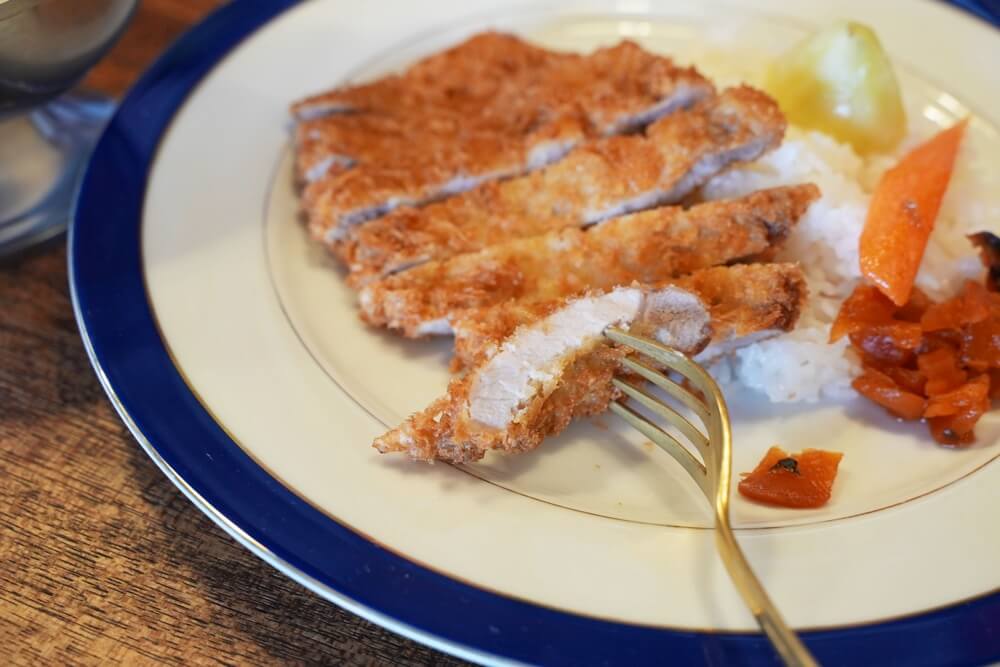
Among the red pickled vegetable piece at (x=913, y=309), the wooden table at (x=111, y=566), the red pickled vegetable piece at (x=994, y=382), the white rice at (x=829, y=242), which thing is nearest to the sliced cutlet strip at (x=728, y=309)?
the white rice at (x=829, y=242)

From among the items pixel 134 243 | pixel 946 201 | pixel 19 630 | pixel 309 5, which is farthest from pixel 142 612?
pixel 946 201

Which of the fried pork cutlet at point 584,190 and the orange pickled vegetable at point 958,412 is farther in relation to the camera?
the fried pork cutlet at point 584,190

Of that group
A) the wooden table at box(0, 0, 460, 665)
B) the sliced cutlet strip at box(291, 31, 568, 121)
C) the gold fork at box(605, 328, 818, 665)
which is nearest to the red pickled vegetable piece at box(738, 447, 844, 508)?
the gold fork at box(605, 328, 818, 665)

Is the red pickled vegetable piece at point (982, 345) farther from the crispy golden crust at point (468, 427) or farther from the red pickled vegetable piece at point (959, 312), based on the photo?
the crispy golden crust at point (468, 427)

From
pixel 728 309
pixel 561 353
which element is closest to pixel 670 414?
pixel 561 353

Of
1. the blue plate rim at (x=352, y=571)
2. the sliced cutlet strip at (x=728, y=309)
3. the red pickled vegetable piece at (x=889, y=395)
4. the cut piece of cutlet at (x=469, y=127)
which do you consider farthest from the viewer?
the cut piece of cutlet at (x=469, y=127)

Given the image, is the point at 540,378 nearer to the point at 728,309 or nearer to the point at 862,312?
the point at 728,309

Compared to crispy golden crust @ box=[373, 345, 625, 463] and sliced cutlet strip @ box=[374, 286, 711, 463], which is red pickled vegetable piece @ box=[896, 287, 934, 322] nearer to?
sliced cutlet strip @ box=[374, 286, 711, 463]
